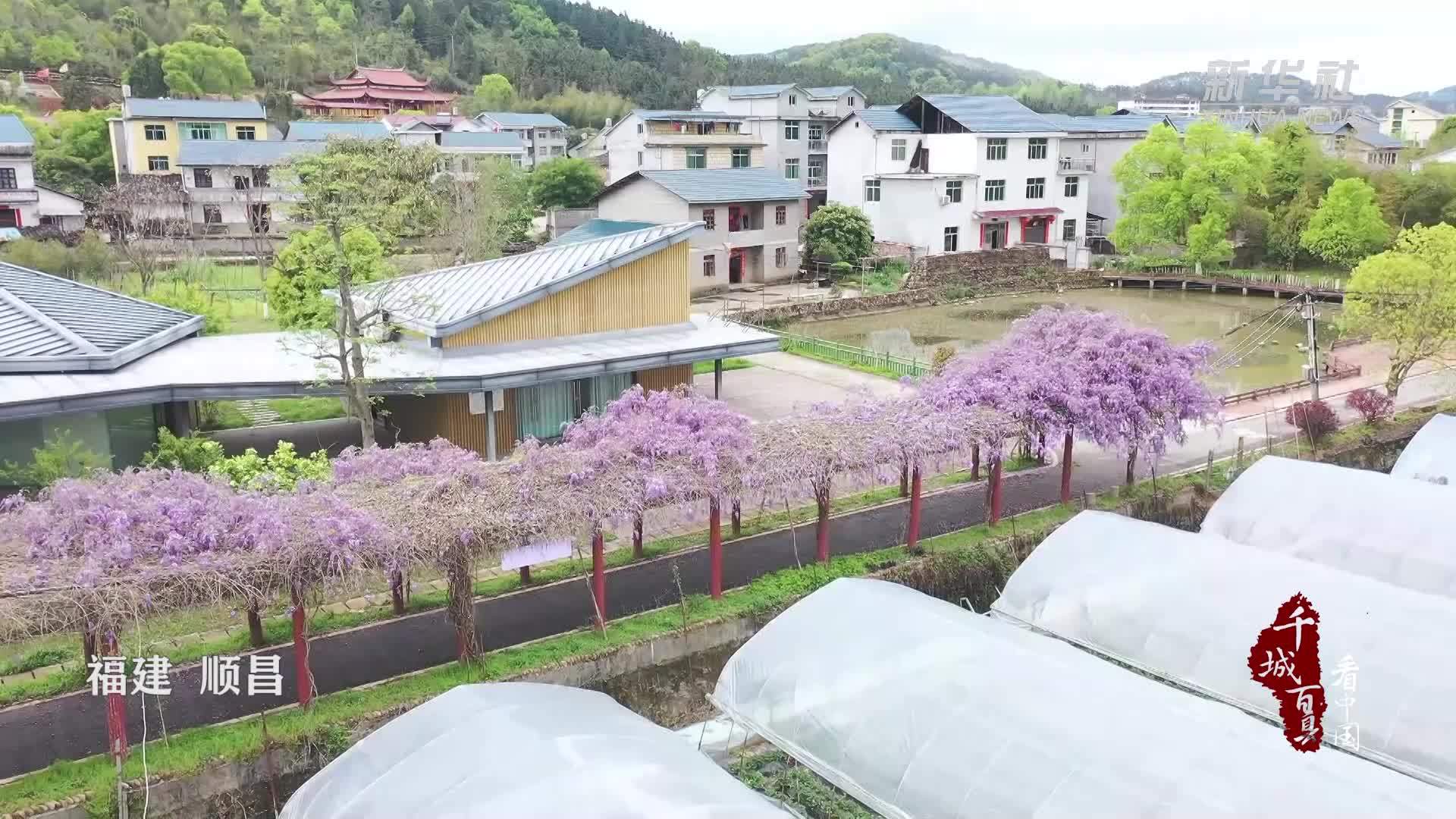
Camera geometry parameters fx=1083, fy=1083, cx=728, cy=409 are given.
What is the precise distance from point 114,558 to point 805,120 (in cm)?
5334

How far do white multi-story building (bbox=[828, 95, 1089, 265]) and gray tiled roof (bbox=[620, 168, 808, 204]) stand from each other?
5.56 m

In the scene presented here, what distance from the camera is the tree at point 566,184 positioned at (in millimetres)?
55156

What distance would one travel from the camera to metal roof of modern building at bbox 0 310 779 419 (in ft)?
56.9

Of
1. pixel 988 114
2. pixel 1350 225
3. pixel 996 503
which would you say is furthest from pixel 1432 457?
pixel 988 114

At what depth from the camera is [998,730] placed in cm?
975

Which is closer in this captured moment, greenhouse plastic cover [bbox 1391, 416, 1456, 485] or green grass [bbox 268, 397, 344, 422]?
greenhouse plastic cover [bbox 1391, 416, 1456, 485]

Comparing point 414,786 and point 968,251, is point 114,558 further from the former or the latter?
point 968,251

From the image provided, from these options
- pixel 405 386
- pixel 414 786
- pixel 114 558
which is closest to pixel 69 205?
pixel 405 386

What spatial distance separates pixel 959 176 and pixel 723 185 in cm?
1131

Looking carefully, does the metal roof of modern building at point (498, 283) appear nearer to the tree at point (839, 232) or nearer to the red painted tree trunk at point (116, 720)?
the red painted tree trunk at point (116, 720)

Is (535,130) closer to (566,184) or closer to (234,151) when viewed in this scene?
(566,184)

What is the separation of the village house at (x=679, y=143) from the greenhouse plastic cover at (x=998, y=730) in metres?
40.8

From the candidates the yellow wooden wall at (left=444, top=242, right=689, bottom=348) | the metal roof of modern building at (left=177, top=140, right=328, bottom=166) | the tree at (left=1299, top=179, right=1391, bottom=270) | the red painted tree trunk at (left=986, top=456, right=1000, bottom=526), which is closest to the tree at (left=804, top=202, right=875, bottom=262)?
the tree at (left=1299, top=179, right=1391, bottom=270)

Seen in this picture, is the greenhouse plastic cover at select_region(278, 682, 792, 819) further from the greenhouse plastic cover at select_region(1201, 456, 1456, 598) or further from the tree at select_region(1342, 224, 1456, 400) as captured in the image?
the tree at select_region(1342, 224, 1456, 400)
